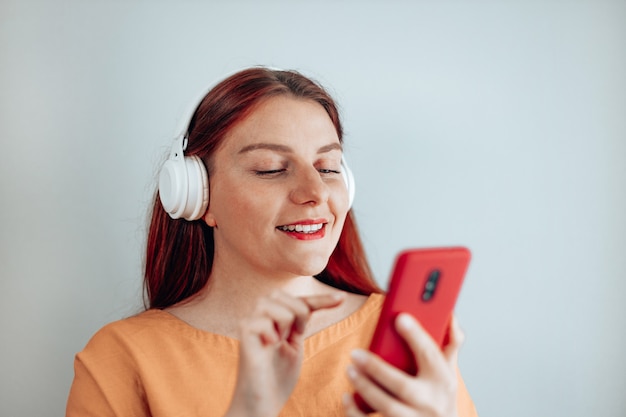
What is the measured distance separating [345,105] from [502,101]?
43cm

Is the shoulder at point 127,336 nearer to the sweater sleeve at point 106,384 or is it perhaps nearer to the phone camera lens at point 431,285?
the sweater sleeve at point 106,384

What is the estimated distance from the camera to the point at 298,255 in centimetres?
128

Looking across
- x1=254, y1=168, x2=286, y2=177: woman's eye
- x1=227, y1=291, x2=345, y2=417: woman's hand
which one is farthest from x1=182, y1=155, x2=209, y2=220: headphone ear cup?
x1=227, y1=291, x2=345, y2=417: woman's hand

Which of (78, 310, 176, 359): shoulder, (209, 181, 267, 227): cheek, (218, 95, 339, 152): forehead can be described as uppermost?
(218, 95, 339, 152): forehead

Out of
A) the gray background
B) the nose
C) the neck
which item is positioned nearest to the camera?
the nose

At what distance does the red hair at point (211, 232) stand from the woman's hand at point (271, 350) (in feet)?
1.60

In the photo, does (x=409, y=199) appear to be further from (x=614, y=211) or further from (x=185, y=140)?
(x=185, y=140)

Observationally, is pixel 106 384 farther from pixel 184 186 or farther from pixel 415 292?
pixel 415 292

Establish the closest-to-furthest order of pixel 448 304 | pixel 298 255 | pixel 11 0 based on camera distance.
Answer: pixel 448 304 → pixel 298 255 → pixel 11 0

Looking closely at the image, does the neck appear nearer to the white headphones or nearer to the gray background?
the white headphones

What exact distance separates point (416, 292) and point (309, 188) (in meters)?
0.40

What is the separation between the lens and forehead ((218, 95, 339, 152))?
1.30 m

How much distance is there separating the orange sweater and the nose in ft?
0.97

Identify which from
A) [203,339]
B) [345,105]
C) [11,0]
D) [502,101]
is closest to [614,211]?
[502,101]
